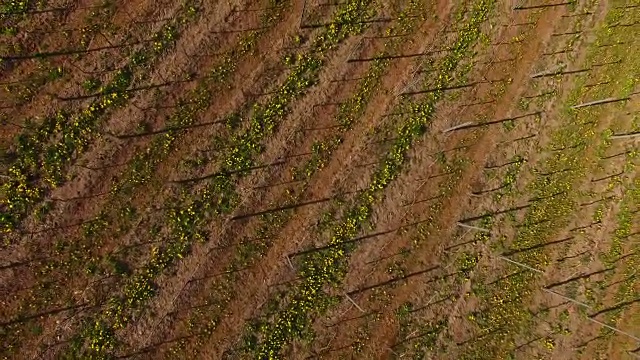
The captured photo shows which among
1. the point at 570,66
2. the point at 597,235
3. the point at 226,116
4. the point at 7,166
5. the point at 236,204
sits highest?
the point at 7,166

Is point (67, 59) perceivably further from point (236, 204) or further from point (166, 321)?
point (166, 321)

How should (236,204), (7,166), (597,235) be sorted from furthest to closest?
(597,235)
(236,204)
(7,166)

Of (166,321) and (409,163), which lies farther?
(409,163)

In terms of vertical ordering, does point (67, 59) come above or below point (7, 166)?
above

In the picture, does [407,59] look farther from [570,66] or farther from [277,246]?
[277,246]

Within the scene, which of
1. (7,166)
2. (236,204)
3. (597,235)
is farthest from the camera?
(597,235)

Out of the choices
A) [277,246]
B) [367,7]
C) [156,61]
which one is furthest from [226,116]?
[367,7]

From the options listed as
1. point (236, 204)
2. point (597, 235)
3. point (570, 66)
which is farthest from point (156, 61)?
point (597, 235)
